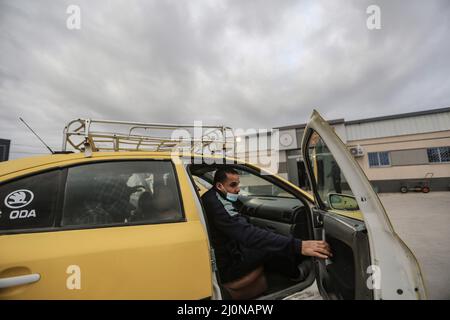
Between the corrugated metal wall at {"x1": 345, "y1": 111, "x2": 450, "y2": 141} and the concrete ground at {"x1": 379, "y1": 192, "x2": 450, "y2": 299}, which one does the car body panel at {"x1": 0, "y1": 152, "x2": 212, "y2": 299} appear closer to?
the concrete ground at {"x1": 379, "y1": 192, "x2": 450, "y2": 299}

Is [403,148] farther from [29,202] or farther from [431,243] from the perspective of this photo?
[29,202]

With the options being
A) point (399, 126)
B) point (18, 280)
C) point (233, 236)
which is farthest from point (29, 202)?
point (399, 126)

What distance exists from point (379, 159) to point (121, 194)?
794 inches

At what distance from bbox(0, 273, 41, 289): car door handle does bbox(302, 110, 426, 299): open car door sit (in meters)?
1.75

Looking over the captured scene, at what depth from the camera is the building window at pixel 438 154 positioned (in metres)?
14.4

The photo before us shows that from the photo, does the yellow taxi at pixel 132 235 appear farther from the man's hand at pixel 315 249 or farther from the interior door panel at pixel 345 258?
the man's hand at pixel 315 249

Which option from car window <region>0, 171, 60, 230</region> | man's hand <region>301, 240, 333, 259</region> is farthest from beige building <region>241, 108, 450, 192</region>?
car window <region>0, 171, 60, 230</region>

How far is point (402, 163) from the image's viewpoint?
50.2ft

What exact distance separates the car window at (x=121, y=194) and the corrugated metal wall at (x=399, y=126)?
1935 centimetres
